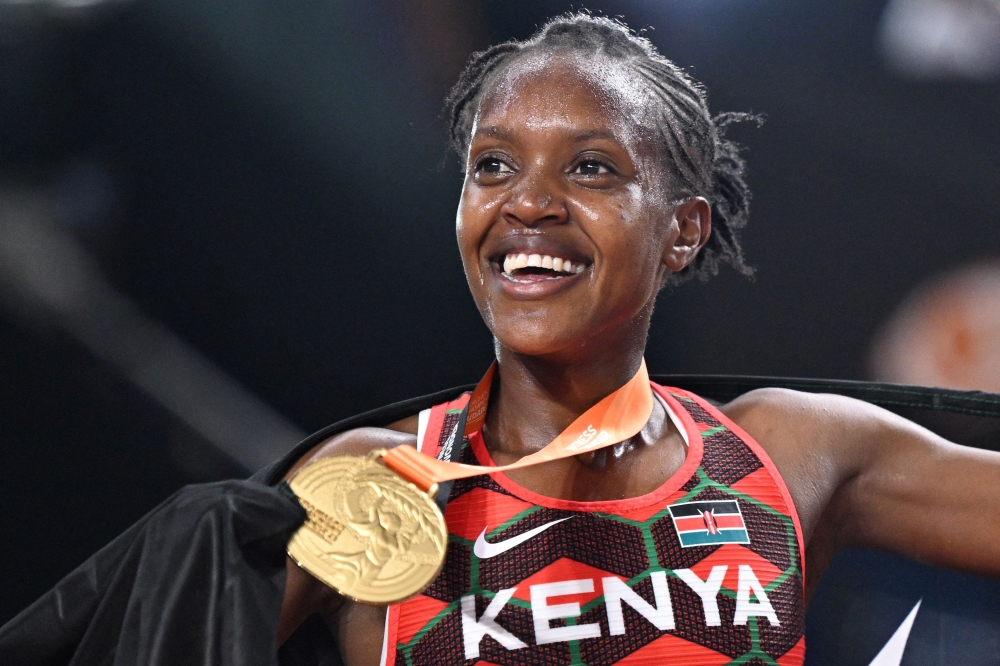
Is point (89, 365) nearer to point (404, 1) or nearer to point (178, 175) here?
point (178, 175)

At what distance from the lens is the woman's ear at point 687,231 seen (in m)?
1.73

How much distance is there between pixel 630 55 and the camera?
174 centimetres

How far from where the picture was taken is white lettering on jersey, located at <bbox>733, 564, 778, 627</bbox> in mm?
1534

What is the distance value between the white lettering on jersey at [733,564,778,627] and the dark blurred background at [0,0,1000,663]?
852mm

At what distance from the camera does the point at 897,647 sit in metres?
1.87

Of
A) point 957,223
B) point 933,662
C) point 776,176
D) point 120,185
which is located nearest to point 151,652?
point 120,185

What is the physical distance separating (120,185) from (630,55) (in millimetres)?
1031

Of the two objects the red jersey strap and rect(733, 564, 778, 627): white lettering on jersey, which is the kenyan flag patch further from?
the red jersey strap

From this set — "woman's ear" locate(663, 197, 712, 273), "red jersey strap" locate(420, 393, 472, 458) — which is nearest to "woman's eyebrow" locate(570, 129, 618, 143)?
"woman's ear" locate(663, 197, 712, 273)

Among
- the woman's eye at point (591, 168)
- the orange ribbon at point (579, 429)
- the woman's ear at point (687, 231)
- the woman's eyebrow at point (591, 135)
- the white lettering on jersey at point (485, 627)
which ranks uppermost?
the woman's eyebrow at point (591, 135)

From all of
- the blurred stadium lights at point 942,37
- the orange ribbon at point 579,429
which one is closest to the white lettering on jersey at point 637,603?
the orange ribbon at point 579,429

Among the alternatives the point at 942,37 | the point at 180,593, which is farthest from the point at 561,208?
the point at 942,37

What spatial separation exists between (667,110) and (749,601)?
0.83m

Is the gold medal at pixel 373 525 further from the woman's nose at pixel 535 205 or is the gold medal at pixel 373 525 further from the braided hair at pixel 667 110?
the braided hair at pixel 667 110
